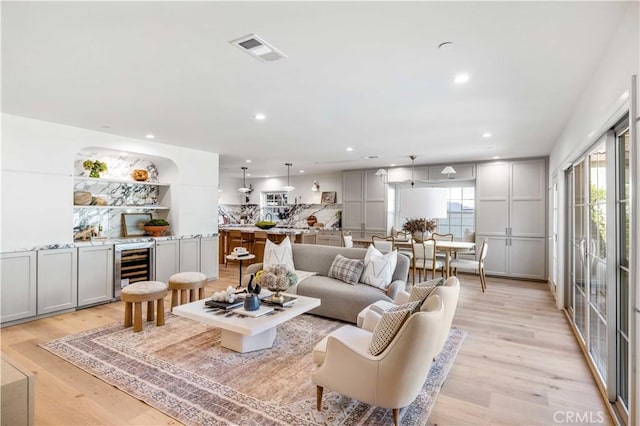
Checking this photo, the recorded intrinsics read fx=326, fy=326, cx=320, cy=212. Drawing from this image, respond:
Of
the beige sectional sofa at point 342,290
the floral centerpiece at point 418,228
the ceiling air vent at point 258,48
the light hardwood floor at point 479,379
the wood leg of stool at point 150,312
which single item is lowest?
the light hardwood floor at point 479,379

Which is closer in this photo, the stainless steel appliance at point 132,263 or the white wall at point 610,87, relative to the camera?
the white wall at point 610,87

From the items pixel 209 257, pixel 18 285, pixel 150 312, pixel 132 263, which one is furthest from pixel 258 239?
pixel 18 285

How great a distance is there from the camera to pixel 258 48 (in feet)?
7.35

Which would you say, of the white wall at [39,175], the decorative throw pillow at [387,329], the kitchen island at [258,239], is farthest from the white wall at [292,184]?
the decorative throw pillow at [387,329]

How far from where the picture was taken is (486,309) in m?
4.63

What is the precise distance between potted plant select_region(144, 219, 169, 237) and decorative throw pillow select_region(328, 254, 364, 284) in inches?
120

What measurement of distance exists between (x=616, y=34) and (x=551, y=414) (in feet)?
8.25

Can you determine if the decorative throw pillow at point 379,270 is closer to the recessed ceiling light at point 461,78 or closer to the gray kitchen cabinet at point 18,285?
the recessed ceiling light at point 461,78

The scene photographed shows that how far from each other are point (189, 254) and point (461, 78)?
5099mm

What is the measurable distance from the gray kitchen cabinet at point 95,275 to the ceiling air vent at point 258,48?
12.7ft

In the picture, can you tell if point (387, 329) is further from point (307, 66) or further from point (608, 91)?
point (608, 91)

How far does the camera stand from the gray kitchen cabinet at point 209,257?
6105 millimetres

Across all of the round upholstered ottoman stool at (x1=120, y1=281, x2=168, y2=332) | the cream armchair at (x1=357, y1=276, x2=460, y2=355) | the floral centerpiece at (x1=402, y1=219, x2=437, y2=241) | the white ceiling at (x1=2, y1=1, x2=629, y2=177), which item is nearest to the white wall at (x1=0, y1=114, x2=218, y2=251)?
the white ceiling at (x1=2, y1=1, x2=629, y2=177)

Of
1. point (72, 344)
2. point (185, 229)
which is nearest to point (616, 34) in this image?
point (72, 344)
